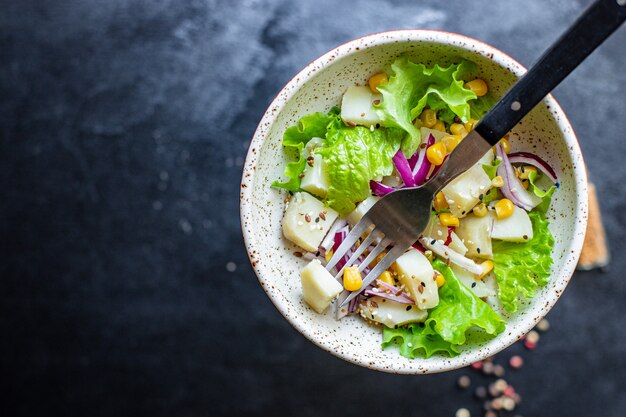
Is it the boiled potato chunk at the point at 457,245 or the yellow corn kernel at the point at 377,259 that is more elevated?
the boiled potato chunk at the point at 457,245

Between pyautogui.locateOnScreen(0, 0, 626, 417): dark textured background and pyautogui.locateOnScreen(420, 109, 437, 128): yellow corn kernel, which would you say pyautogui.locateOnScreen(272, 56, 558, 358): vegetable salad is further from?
pyautogui.locateOnScreen(0, 0, 626, 417): dark textured background

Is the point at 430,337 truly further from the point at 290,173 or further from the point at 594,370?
the point at 594,370

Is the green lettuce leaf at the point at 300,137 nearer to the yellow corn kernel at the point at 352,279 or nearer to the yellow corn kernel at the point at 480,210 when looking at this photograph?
the yellow corn kernel at the point at 352,279

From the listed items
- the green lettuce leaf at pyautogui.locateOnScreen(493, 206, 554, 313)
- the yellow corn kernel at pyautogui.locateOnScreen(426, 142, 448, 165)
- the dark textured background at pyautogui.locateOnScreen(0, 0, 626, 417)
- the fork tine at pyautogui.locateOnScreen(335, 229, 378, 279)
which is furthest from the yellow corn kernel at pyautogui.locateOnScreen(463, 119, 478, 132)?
the dark textured background at pyautogui.locateOnScreen(0, 0, 626, 417)

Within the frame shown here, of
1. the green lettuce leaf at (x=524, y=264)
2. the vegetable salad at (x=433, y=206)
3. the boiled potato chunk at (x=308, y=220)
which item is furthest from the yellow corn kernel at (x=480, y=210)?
the boiled potato chunk at (x=308, y=220)

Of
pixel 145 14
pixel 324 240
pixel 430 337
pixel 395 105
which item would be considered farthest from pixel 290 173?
pixel 145 14

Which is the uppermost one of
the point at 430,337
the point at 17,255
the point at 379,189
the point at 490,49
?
the point at 490,49
